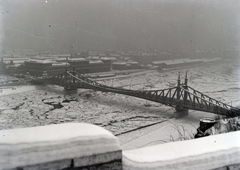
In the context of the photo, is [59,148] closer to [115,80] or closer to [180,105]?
[115,80]

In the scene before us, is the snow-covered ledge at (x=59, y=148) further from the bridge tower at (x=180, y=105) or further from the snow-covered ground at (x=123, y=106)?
the bridge tower at (x=180, y=105)

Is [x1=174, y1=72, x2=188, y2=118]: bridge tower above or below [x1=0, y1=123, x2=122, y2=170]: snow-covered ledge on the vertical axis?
below

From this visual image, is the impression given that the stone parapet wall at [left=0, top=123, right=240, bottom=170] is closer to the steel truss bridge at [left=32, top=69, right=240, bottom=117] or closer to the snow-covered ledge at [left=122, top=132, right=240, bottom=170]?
the snow-covered ledge at [left=122, top=132, right=240, bottom=170]

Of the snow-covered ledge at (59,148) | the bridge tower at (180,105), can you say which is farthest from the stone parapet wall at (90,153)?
the bridge tower at (180,105)

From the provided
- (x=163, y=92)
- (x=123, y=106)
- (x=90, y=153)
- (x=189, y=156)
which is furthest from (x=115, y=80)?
(x=90, y=153)

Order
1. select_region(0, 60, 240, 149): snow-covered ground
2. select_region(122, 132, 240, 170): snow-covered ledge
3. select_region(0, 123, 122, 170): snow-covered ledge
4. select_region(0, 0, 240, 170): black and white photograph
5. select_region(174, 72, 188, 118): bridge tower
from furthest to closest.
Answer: select_region(174, 72, 188, 118): bridge tower
select_region(0, 60, 240, 149): snow-covered ground
select_region(122, 132, 240, 170): snow-covered ledge
select_region(0, 0, 240, 170): black and white photograph
select_region(0, 123, 122, 170): snow-covered ledge

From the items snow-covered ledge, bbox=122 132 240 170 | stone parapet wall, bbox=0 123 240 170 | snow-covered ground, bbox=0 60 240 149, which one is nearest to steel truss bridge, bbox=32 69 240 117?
snow-covered ground, bbox=0 60 240 149
